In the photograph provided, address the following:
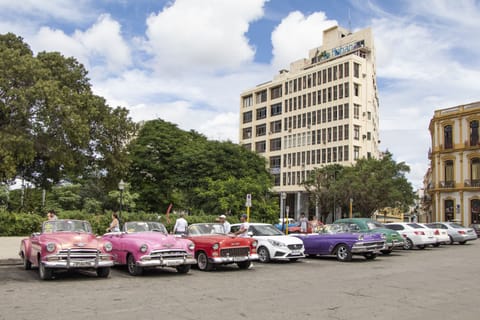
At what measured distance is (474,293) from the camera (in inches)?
424

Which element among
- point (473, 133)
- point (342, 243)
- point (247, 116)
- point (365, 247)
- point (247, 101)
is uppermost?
point (247, 101)

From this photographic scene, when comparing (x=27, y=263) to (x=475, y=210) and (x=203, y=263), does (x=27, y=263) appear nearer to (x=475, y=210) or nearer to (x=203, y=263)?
(x=203, y=263)

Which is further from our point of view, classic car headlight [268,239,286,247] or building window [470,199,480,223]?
building window [470,199,480,223]

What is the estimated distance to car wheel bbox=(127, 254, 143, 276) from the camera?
13.5 m

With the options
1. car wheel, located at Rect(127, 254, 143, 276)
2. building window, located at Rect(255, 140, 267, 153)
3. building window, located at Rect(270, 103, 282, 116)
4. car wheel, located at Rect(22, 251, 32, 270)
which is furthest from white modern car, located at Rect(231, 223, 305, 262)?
building window, located at Rect(255, 140, 267, 153)

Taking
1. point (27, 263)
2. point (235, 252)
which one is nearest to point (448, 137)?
point (235, 252)

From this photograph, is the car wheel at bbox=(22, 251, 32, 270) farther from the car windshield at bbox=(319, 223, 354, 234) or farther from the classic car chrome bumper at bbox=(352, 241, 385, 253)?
the car windshield at bbox=(319, 223, 354, 234)

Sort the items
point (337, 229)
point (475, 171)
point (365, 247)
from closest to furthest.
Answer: point (365, 247), point (337, 229), point (475, 171)

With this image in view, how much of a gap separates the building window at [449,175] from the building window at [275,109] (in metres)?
29.0

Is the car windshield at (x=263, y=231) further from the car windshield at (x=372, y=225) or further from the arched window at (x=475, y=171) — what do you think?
the arched window at (x=475, y=171)

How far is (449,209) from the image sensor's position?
189ft

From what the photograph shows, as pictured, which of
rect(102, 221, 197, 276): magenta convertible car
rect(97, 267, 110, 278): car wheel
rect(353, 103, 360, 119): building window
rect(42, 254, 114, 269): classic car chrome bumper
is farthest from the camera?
rect(353, 103, 360, 119): building window

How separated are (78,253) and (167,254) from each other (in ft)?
7.69

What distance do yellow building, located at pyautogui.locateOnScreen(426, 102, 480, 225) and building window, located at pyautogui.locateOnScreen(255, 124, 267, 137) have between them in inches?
1164
